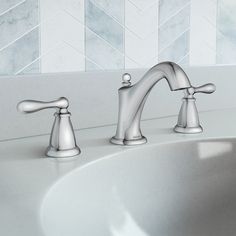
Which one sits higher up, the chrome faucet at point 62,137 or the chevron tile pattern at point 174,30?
the chevron tile pattern at point 174,30

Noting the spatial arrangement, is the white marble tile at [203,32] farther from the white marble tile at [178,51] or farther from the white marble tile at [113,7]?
the white marble tile at [113,7]

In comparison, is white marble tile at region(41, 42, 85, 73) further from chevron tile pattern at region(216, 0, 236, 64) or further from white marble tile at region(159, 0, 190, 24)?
chevron tile pattern at region(216, 0, 236, 64)

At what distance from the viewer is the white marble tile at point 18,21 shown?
0.81 m

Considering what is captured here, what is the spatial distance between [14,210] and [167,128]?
498 millimetres

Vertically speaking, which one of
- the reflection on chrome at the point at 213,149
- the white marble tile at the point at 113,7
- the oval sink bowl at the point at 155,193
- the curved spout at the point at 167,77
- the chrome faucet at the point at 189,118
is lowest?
the oval sink bowl at the point at 155,193

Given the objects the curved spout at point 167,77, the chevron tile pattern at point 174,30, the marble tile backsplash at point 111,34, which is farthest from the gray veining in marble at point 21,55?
the chevron tile pattern at point 174,30

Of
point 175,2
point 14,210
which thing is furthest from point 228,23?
point 14,210

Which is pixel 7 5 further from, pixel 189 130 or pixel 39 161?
pixel 189 130

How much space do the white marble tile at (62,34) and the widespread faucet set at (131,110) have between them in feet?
0.53

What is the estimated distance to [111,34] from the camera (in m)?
0.96

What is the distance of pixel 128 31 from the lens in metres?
0.99

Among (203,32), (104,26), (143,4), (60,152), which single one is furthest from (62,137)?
(203,32)

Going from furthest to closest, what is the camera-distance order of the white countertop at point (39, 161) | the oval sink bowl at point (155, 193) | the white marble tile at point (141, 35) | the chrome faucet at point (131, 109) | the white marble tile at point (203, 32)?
the white marble tile at point (203, 32) → the white marble tile at point (141, 35) → the chrome faucet at point (131, 109) → the oval sink bowl at point (155, 193) → the white countertop at point (39, 161)

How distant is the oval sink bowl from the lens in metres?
0.62
